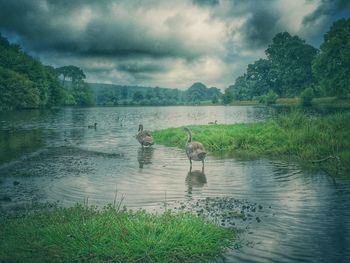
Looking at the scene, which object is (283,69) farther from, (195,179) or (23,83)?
(195,179)

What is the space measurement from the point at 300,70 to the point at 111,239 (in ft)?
413

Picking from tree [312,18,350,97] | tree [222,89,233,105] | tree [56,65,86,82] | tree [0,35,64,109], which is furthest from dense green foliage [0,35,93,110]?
tree [312,18,350,97]

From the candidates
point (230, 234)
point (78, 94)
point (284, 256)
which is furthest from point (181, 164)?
point (78, 94)

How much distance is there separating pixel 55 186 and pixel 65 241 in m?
7.46

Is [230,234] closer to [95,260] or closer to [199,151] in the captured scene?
[95,260]

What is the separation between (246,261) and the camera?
27.6ft

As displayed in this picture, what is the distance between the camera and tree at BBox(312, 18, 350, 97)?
254 feet

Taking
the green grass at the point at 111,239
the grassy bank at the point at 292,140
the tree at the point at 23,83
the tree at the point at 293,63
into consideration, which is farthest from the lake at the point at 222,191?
the tree at the point at 293,63

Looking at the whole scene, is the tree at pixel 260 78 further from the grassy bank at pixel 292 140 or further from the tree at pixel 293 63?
the grassy bank at pixel 292 140

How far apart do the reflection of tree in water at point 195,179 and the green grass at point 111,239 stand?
528 centimetres

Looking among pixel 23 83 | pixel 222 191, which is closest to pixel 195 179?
pixel 222 191

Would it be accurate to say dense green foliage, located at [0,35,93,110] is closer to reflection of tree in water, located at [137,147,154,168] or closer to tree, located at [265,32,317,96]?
reflection of tree in water, located at [137,147,154,168]

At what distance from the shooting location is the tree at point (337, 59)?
7749cm

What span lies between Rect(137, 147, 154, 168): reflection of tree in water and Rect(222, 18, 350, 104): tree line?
6146 centimetres
